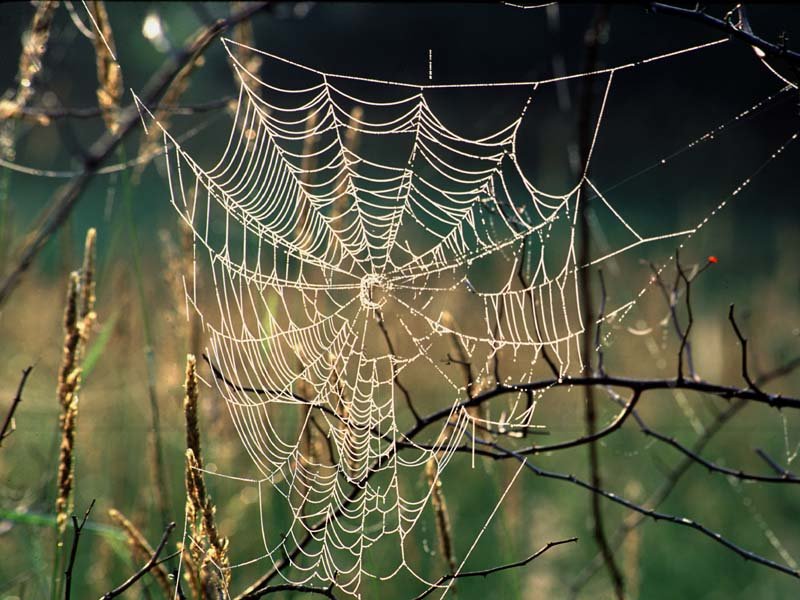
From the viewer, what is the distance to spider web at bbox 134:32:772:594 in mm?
1468

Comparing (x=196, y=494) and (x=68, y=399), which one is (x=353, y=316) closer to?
(x=68, y=399)

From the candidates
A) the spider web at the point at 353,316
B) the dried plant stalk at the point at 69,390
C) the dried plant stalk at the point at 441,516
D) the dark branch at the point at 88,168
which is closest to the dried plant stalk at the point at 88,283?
the dried plant stalk at the point at 69,390

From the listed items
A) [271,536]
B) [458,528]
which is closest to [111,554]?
[271,536]

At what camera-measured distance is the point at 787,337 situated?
223 inches

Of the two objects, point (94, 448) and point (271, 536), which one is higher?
point (94, 448)

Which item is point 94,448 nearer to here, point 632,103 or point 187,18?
point 187,18

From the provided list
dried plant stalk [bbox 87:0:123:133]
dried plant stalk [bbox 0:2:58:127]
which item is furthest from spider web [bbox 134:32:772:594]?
dried plant stalk [bbox 0:2:58:127]

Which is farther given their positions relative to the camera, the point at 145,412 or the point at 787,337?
the point at 787,337

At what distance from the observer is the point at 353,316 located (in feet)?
13.0

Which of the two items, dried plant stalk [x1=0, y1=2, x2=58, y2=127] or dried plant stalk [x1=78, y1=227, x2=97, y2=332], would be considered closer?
dried plant stalk [x1=78, y1=227, x2=97, y2=332]

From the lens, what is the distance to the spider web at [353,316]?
147cm

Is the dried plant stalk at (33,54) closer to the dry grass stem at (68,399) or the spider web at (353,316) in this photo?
the spider web at (353,316)

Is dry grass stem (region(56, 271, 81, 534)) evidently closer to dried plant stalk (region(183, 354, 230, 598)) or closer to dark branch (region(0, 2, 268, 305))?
dried plant stalk (region(183, 354, 230, 598))

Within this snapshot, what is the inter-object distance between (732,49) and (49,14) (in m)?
18.1
